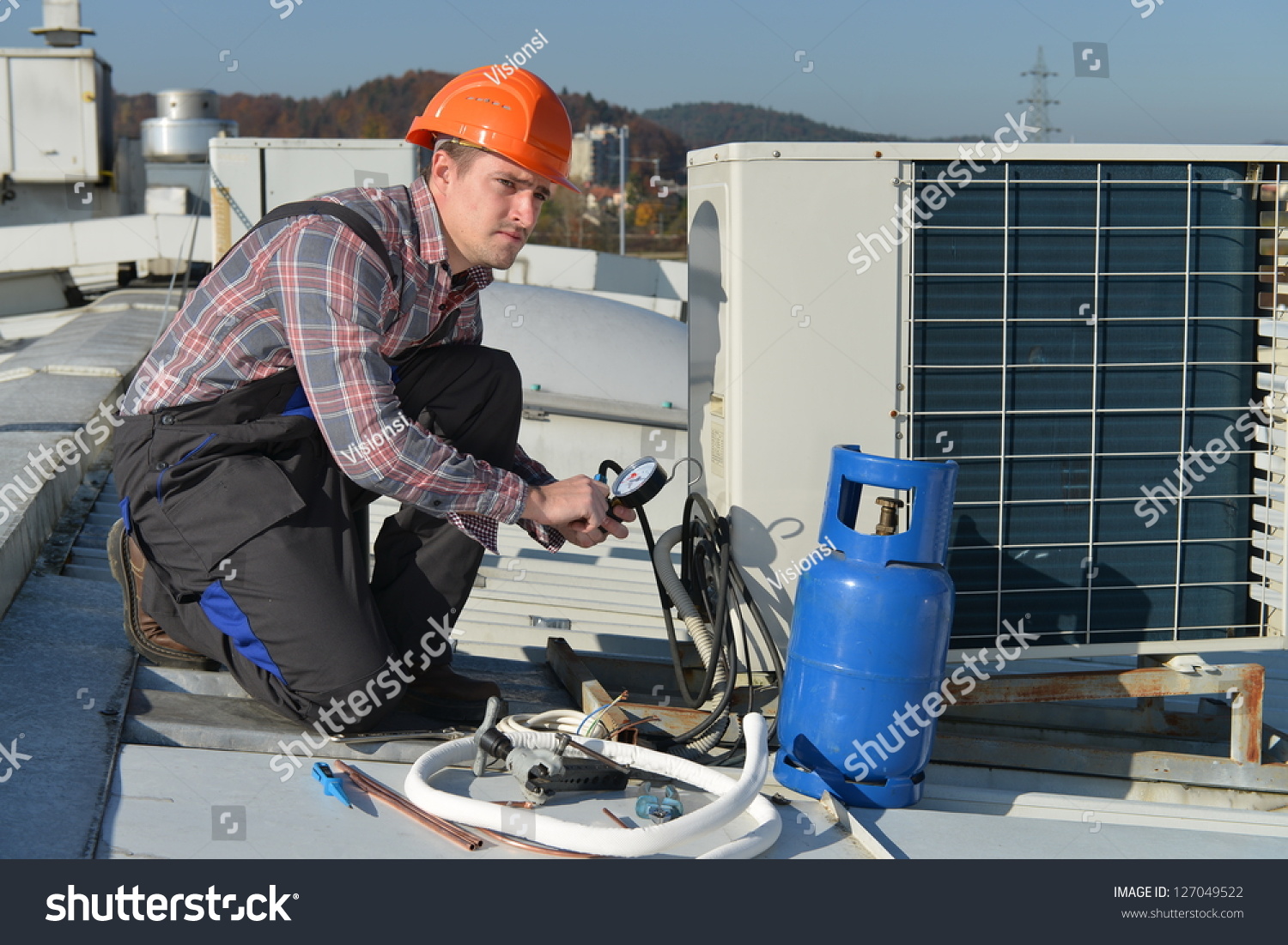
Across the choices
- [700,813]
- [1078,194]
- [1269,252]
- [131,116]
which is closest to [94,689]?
[700,813]

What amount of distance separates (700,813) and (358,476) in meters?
0.94

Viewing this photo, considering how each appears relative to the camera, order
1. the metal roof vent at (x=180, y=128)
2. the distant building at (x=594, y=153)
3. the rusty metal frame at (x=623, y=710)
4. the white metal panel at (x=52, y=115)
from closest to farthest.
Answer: the rusty metal frame at (x=623, y=710), the white metal panel at (x=52, y=115), the metal roof vent at (x=180, y=128), the distant building at (x=594, y=153)

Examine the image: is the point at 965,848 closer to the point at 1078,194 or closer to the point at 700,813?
the point at 700,813

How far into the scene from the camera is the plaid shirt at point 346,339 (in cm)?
225

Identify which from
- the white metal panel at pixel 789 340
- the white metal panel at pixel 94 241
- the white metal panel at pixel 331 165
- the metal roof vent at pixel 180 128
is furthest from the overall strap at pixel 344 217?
the metal roof vent at pixel 180 128

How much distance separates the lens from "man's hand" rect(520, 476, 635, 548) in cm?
242

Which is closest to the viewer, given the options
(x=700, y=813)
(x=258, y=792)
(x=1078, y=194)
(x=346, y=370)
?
(x=700, y=813)

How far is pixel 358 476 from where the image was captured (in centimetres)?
230

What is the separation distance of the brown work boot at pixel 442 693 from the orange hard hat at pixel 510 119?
1.09 meters

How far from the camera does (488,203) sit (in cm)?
240

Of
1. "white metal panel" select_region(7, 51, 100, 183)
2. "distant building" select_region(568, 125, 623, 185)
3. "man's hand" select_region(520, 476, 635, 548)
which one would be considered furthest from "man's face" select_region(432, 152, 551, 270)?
"distant building" select_region(568, 125, 623, 185)

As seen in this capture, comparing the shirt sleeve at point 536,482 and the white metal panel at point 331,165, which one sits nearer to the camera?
the shirt sleeve at point 536,482

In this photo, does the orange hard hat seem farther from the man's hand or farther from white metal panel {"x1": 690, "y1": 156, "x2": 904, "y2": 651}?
the man's hand
